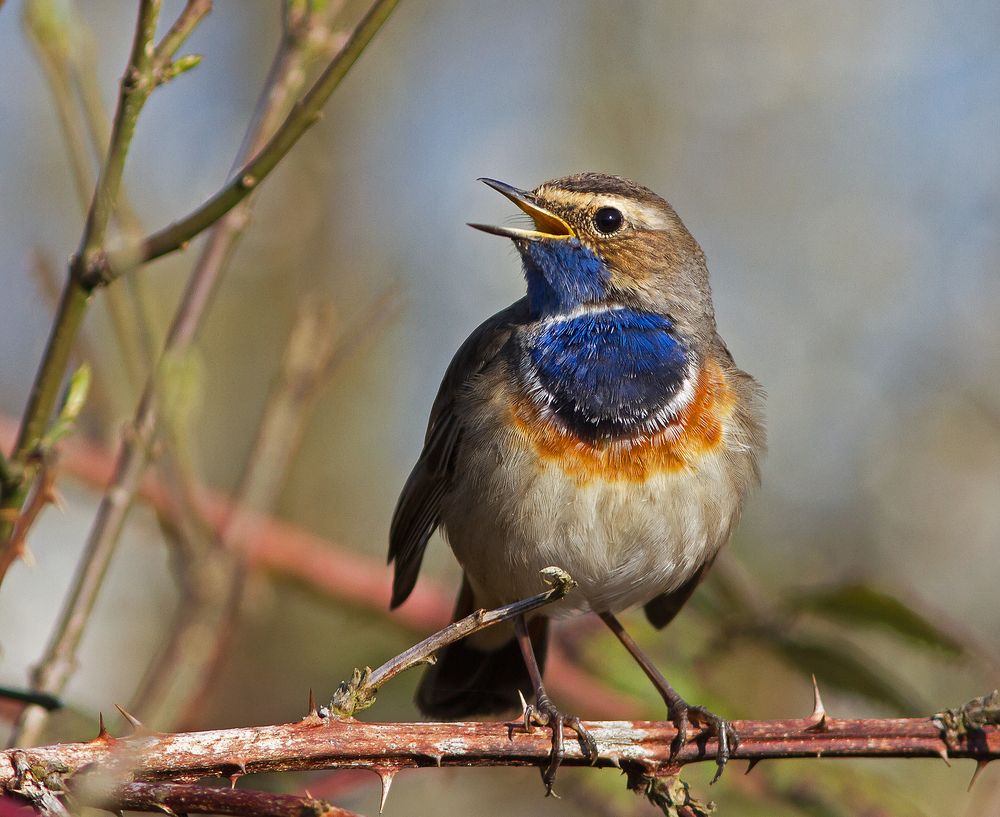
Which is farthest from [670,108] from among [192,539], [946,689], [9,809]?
[9,809]

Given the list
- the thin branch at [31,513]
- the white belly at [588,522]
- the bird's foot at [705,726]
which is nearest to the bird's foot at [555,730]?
the bird's foot at [705,726]

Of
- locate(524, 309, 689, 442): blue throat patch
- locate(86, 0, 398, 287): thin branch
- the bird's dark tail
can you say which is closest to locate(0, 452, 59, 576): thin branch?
locate(86, 0, 398, 287): thin branch

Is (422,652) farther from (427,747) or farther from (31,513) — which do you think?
(31,513)

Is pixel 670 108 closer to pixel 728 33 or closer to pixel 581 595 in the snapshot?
pixel 728 33

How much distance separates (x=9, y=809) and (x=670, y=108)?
928 cm

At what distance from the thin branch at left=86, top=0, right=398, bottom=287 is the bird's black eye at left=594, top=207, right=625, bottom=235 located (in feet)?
8.23

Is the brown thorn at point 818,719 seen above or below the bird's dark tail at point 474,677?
below

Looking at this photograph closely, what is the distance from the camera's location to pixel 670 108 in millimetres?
10719

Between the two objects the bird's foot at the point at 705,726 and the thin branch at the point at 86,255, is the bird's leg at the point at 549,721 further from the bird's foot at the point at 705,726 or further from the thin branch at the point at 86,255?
the thin branch at the point at 86,255

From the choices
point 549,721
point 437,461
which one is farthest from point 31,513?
point 437,461

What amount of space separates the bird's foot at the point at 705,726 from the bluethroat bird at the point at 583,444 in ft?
0.04

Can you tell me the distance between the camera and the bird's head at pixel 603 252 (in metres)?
5.21

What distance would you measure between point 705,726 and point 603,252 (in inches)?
79.5

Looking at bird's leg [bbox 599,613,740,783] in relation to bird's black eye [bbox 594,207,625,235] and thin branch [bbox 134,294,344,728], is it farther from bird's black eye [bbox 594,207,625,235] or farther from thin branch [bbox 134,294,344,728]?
bird's black eye [bbox 594,207,625,235]
